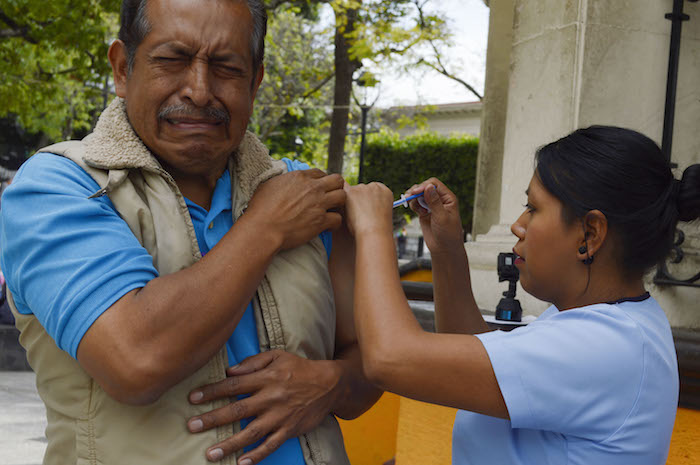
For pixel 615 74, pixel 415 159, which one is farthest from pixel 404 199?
pixel 415 159

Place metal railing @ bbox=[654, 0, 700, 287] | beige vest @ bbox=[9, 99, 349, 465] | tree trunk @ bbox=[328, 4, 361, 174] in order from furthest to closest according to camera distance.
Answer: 1. tree trunk @ bbox=[328, 4, 361, 174]
2. metal railing @ bbox=[654, 0, 700, 287]
3. beige vest @ bbox=[9, 99, 349, 465]

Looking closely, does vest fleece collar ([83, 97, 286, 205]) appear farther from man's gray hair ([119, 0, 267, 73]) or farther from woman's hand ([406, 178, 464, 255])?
woman's hand ([406, 178, 464, 255])

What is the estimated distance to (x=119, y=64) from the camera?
1.70 meters

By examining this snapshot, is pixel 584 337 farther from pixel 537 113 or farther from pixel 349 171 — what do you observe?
pixel 349 171

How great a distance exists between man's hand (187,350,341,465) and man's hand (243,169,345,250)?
0.27 m

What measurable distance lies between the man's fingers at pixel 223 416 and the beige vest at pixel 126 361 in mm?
19

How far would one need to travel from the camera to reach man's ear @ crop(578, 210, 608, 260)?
1625mm

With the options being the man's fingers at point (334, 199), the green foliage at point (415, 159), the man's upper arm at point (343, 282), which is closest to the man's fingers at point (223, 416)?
the man's upper arm at point (343, 282)

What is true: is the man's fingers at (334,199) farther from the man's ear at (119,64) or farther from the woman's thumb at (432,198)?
the man's ear at (119,64)

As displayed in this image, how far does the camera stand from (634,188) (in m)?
1.63

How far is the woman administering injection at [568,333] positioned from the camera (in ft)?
4.89

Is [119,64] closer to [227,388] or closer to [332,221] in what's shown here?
[332,221]

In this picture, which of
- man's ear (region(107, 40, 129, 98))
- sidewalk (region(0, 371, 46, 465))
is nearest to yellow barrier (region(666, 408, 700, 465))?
man's ear (region(107, 40, 129, 98))

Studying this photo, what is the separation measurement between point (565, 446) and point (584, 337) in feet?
0.82
